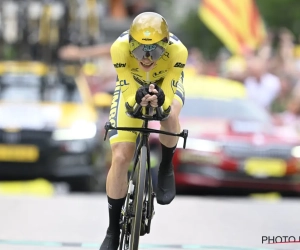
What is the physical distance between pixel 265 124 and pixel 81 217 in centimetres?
360

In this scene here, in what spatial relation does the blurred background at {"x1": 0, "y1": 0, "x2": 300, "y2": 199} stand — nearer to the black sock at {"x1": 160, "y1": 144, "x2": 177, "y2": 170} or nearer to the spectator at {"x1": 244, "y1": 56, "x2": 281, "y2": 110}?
the spectator at {"x1": 244, "y1": 56, "x2": 281, "y2": 110}

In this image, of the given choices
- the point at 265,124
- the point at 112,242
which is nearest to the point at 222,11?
the point at 265,124

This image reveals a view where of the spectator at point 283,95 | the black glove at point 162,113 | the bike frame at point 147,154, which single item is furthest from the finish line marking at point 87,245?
the spectator at point 283,95

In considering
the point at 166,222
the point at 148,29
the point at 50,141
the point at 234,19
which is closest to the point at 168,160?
the point at 148,29

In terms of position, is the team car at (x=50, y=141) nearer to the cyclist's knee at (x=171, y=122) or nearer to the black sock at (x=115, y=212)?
the black sock at (x=115, y=212)

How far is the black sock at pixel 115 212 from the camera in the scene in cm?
642

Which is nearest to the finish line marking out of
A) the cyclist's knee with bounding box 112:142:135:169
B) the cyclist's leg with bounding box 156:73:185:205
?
the cyclist's leg with bounding box 156:73:185:205

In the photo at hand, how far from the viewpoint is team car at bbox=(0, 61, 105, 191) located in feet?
37.4

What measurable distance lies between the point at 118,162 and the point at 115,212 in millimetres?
451

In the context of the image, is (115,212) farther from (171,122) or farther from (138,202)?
(171,122)

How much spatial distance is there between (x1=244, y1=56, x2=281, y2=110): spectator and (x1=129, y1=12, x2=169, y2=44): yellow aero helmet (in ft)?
28.7

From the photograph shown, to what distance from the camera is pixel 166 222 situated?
9.30m

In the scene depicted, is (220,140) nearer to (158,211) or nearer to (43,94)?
(158,211)

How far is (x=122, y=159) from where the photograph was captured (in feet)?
20.4
